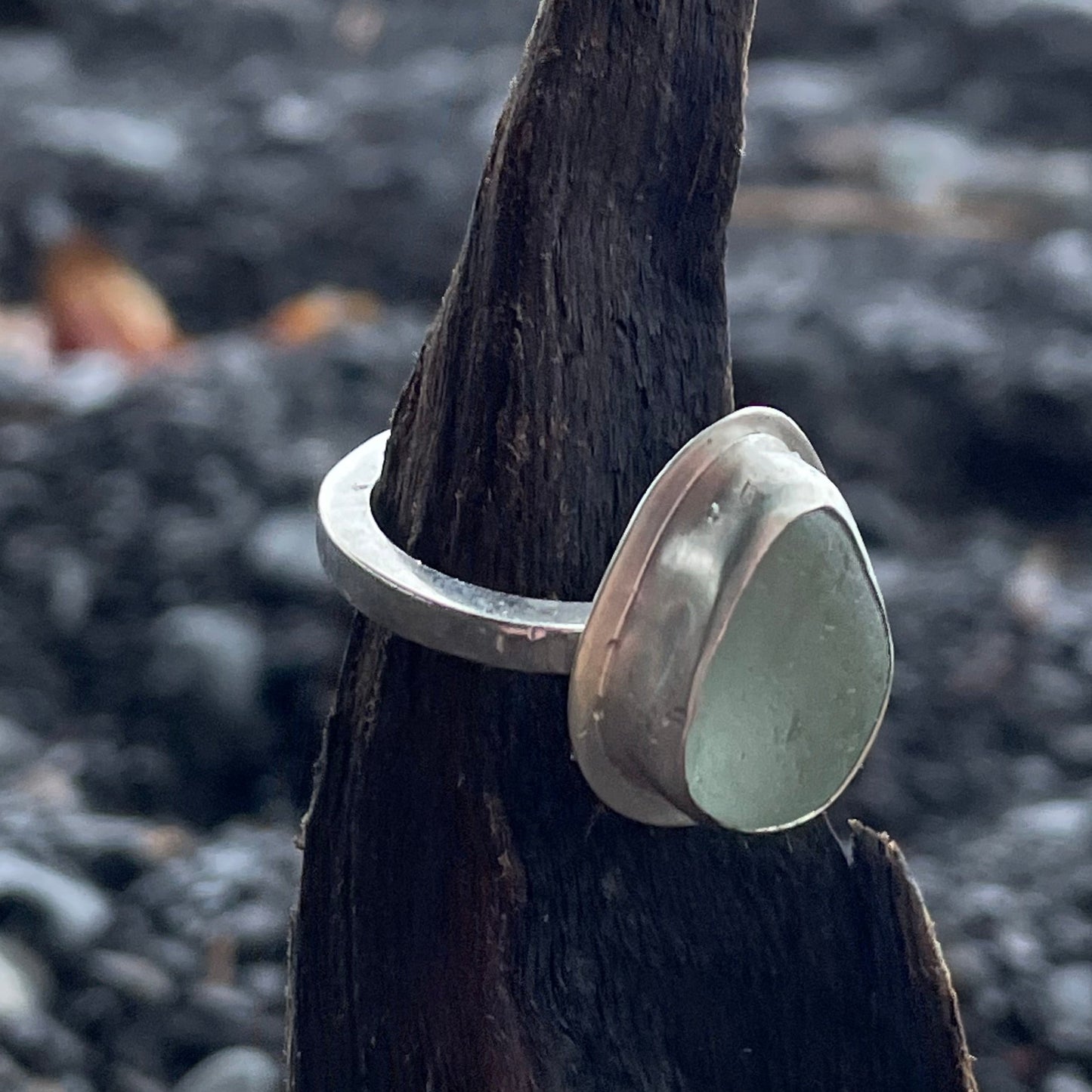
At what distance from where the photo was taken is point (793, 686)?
0.50 meters

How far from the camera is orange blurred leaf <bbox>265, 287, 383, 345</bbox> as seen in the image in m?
2.04

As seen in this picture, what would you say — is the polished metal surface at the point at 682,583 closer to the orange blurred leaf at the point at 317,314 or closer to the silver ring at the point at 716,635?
the silver ring at the point at 716,635

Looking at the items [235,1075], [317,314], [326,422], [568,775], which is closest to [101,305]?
[317,314]

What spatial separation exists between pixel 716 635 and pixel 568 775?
0.13m

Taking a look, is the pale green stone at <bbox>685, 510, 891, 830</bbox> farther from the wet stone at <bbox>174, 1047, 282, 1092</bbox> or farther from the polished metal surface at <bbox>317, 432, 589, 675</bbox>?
the wet stone at <bbox>174, 1047, 282, 1092</bbox>

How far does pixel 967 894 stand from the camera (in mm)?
1175

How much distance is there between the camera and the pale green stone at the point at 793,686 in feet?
1.57

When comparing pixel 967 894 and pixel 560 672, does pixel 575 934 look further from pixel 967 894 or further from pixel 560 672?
pixel 967 894

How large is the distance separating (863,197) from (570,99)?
1.93 m

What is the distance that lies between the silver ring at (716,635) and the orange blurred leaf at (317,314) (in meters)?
1.55

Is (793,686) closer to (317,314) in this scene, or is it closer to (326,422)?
(326,422)

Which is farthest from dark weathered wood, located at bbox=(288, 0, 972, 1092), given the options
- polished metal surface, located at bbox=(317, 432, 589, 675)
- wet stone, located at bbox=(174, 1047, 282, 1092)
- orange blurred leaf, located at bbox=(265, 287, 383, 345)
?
orange blurred leaf, located at bbox=(265, 287, 383, 345)

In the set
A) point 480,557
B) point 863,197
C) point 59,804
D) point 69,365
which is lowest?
point 59,804

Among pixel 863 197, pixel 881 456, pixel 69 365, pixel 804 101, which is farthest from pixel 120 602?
pixel 804 101
